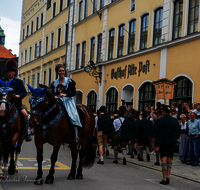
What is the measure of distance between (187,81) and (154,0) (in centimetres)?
567

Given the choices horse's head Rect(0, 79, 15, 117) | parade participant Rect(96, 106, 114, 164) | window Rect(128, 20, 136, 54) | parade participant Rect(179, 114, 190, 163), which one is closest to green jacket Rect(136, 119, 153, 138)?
parade participant Rect(96, 106, 114, 164)

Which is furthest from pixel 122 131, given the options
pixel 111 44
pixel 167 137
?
pixel 111 44

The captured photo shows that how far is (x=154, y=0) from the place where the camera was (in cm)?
1995

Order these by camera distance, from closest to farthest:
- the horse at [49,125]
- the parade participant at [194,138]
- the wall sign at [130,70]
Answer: the horse at [49,125]
the parade participant at [194,138]
the wall sign at [130,70]

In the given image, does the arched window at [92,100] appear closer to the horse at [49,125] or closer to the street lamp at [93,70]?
the street lamp at [93,70]

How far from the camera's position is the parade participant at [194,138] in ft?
41.0

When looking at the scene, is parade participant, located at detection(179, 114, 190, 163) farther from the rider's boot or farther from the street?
the rider's boot

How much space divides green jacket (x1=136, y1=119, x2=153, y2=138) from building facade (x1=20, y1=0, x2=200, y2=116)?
12.4ft

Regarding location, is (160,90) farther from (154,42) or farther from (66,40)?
(66,40)

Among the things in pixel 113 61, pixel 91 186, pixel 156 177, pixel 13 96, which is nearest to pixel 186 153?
pixel 156 177

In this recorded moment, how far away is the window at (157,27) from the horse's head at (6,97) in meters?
13.7

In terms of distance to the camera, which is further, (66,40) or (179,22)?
(66,40)

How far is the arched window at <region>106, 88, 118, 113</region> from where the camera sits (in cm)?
2369

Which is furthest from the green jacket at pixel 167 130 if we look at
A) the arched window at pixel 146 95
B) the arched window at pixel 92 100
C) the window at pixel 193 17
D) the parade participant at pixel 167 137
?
the arched window at pixel 92 100
